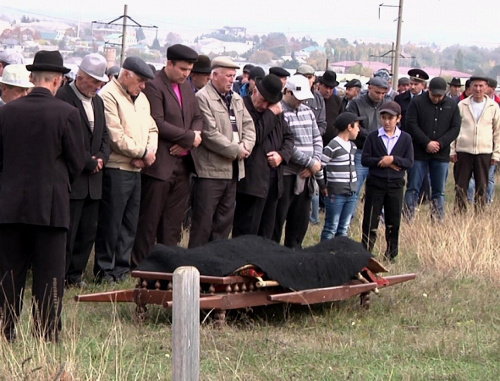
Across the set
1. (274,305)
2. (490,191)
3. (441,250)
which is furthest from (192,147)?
(490,191)

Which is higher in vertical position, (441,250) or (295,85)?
(295,85)

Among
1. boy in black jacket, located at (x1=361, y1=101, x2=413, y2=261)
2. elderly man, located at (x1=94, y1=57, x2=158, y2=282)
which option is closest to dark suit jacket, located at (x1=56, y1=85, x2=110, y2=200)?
elderly man, located at (x1=94, y1=57, x2=158, y2=282)

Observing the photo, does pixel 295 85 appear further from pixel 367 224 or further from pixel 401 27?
pixel 401 27

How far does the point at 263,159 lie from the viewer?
1117 cm

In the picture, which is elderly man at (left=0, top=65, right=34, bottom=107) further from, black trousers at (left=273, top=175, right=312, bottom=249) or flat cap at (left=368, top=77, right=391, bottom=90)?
flat cap at (left=368, top=77, right=391, bottom=90)

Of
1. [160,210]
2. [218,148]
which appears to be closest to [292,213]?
[218,148]

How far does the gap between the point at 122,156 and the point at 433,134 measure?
5.69 m

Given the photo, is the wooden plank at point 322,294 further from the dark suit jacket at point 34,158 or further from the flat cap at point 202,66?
the flat cap at point 202,66

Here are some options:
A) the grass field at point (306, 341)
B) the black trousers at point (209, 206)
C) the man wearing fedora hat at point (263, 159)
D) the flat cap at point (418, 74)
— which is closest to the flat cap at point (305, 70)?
the flat cap at point (418, 74)

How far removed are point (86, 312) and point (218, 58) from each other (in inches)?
138

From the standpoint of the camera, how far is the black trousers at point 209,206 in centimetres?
1078

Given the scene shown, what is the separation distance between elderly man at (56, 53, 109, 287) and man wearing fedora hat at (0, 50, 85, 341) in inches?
72.1

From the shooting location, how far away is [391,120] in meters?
11.8

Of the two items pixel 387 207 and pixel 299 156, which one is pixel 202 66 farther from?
pixel 387 207
